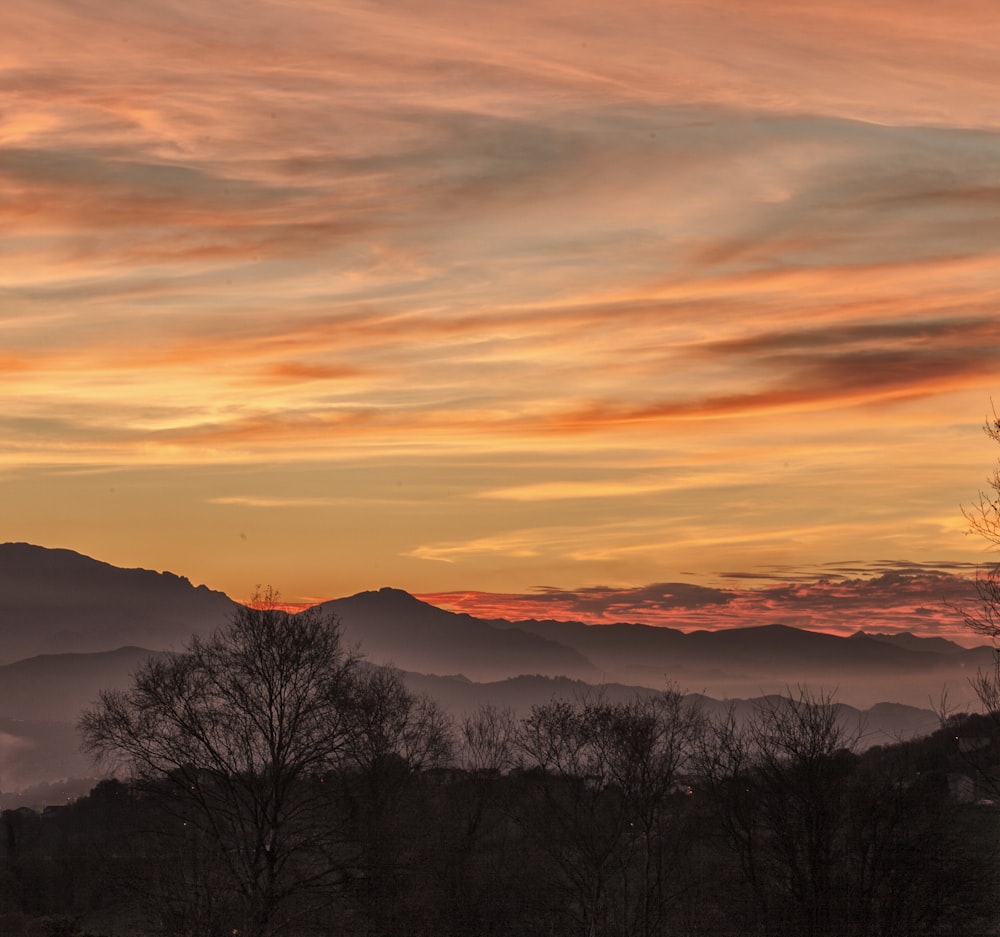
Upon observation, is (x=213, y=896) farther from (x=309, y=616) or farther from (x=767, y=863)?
(x=767, y=863)

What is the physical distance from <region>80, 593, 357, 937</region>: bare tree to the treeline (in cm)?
13

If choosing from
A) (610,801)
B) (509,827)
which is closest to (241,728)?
(610,801)

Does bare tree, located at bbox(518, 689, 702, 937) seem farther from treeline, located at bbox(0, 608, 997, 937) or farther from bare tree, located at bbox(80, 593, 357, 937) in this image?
bare tree, located at bbox(80, 593, 357, 937)

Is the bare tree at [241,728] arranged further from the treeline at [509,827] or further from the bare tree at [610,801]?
the bare tree at [610,801]

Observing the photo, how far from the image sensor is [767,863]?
182ft

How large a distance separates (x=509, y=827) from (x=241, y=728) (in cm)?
4023

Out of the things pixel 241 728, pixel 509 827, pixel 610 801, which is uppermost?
pixel 241 728

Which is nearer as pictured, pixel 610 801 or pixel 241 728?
pixel 241 728

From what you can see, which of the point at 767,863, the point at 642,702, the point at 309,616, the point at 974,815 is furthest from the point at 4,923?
the point at 974,815

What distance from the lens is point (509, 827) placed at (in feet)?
314

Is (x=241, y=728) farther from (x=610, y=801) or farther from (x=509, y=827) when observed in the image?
(x=509, y=827)

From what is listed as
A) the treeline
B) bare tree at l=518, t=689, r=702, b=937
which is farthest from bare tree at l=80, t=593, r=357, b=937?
bare tree at l=518, t=689, r=702, b=937

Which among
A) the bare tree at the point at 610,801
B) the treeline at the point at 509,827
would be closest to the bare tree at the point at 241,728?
the treeline at the point at 509,827

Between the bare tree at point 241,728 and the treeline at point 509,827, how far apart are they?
129mm
